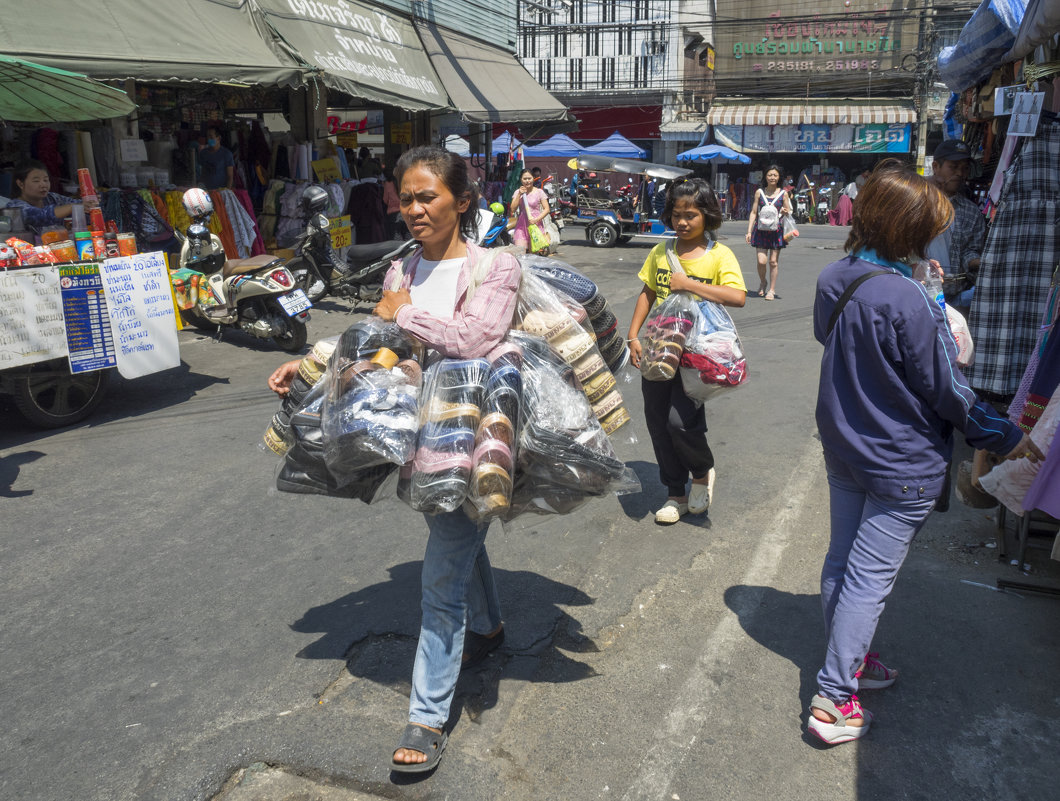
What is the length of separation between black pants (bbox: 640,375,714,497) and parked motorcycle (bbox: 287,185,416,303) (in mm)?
6215

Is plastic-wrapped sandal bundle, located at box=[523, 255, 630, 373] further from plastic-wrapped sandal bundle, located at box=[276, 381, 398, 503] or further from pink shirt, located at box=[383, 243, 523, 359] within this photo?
plastic-wrapped sandal bundle, located at box=[276, 381, 398, 503]

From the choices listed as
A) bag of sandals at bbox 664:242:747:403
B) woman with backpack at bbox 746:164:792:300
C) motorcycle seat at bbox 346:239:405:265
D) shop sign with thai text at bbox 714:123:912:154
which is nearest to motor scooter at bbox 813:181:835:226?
shop sign with thai text at bbox 714:123:912:154

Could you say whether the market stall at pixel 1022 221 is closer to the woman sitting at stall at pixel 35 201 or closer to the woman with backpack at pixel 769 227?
the woman with backpack at pixel 769 227

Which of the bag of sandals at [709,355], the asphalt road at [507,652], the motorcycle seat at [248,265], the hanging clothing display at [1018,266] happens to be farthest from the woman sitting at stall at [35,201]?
the hanging clothing display at [1018,266]

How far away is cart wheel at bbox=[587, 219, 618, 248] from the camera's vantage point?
64.6 feet

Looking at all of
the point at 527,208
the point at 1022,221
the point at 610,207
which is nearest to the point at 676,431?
the point at 1022,221

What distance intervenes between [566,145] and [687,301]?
27479mm

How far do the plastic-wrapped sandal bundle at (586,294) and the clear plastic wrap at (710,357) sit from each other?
2.92ft

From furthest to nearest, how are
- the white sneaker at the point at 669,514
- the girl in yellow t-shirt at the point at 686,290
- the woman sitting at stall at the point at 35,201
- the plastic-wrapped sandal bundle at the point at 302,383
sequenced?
the woman sitting at stall at the point at 35,201 → the white sneaker at the point at 669,514 → the girl in yellow t-shirt at the point at 686,290 → the plastic-wrapped sandal bundle at the point at 302,383


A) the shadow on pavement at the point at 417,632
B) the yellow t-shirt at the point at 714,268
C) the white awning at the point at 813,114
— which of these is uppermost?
the white awning at the point at 813,114

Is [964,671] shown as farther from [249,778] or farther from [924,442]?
[249,778]

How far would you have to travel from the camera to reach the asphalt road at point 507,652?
266cm

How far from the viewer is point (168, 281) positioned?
6703 mm

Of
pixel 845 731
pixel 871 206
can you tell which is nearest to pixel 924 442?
pixel 871 206
